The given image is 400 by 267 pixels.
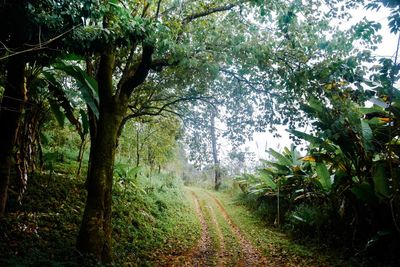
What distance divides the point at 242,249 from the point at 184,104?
16.5 ft

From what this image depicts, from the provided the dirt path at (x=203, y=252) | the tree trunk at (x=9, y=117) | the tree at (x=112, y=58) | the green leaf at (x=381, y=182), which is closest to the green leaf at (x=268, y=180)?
the dirt path at (x=203, y=252)

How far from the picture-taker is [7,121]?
6.19m

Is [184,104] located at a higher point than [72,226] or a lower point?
higher

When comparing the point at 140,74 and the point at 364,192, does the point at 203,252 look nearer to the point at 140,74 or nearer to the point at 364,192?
the point at 364,192

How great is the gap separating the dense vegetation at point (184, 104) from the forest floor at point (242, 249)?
14cm

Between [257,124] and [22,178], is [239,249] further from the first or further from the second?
[22,178]

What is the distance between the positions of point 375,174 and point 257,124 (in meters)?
3.00

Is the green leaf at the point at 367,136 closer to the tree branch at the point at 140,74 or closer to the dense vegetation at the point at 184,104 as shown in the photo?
the dense vegetation at the point at 184,104

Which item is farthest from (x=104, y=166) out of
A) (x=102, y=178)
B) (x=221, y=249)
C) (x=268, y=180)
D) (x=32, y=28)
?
(x=268, y=180)

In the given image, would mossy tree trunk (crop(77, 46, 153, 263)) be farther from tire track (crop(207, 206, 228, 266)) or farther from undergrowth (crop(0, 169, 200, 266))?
tire track (crop(207, 206, 228, 266))

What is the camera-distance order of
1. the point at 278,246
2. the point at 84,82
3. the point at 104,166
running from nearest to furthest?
the point at 104,166 → the point at 84,82 → the point at 278,246

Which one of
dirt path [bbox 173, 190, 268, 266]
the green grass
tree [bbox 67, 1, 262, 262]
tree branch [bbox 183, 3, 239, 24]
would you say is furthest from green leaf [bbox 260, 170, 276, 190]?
tree branch [bbox 183, 3, 239, 24]

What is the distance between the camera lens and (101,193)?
21.1 ft

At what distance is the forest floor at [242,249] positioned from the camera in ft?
25.7
